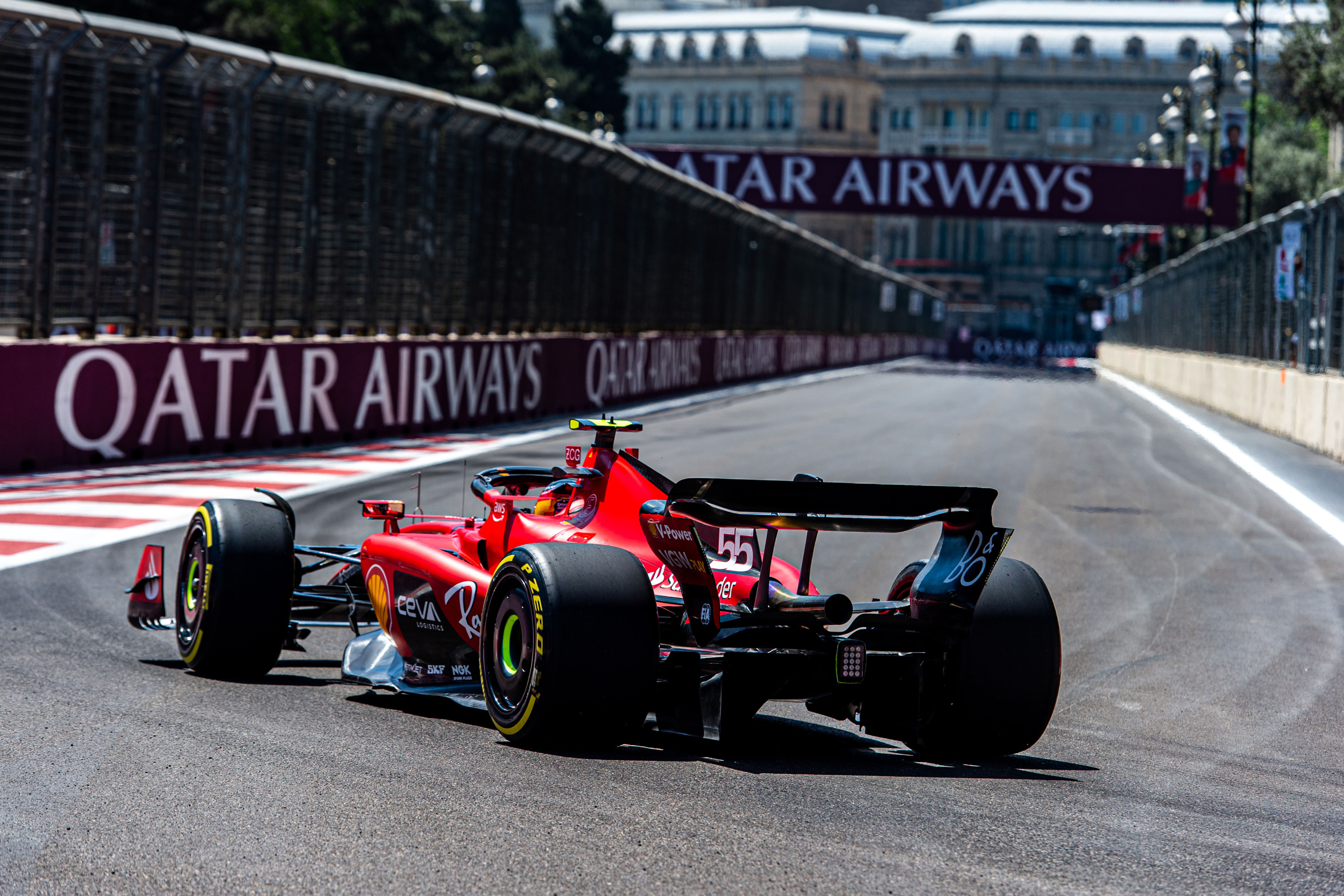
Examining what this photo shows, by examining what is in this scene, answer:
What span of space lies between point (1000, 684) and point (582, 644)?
1.37 m

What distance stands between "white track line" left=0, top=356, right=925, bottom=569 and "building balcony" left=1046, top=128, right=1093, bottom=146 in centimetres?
11414

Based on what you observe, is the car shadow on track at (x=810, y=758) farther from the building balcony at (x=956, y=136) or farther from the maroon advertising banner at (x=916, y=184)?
the building balcony at (x=956, y=136)

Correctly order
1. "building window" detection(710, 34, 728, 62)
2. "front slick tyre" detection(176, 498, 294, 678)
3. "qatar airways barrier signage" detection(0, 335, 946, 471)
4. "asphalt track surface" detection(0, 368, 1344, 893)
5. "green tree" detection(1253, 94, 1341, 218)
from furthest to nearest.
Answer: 1. "building window" detection(710, 34, 728, 62)
2. "green tree" detection(1253, 94, 1341, 218)
3. "qatar airways barrier signage" detection(0, 335, 946, 471)
4. "front slick tyre" detection(176, 498, 294, 678)
5. "asphalt track surface" detection(0, 368, 1344, 893)

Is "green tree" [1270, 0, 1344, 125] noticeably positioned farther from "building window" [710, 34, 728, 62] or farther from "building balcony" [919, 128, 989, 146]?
"building window" [710, 34, 728, 62]

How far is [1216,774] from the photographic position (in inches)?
209

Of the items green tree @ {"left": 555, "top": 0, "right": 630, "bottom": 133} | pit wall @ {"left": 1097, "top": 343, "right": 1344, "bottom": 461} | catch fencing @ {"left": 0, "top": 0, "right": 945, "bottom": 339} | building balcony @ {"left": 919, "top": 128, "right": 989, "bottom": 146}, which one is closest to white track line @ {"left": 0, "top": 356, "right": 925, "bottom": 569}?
catch fencing @ {"left": 0, "top": 0, "right": 945, "bottom": 339}

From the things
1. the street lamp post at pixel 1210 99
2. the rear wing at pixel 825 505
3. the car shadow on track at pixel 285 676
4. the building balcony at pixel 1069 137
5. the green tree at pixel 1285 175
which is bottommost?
the car shadow on track at pixel 285 676

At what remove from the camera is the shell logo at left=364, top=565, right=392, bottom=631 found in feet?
20.4

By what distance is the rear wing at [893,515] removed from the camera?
4891mm

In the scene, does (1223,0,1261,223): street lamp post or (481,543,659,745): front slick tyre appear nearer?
(481,543,659,745): front slick tyre

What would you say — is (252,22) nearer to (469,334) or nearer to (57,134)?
(469,334)

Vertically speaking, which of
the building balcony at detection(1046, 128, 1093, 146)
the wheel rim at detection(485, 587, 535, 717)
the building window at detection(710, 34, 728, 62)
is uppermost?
the building window at detection(710, 34, 728, 62)

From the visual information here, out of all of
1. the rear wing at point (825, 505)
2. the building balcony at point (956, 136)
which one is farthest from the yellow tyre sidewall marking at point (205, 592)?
the building balcony at point (956, 136)

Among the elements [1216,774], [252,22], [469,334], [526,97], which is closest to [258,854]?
[1216,774]
